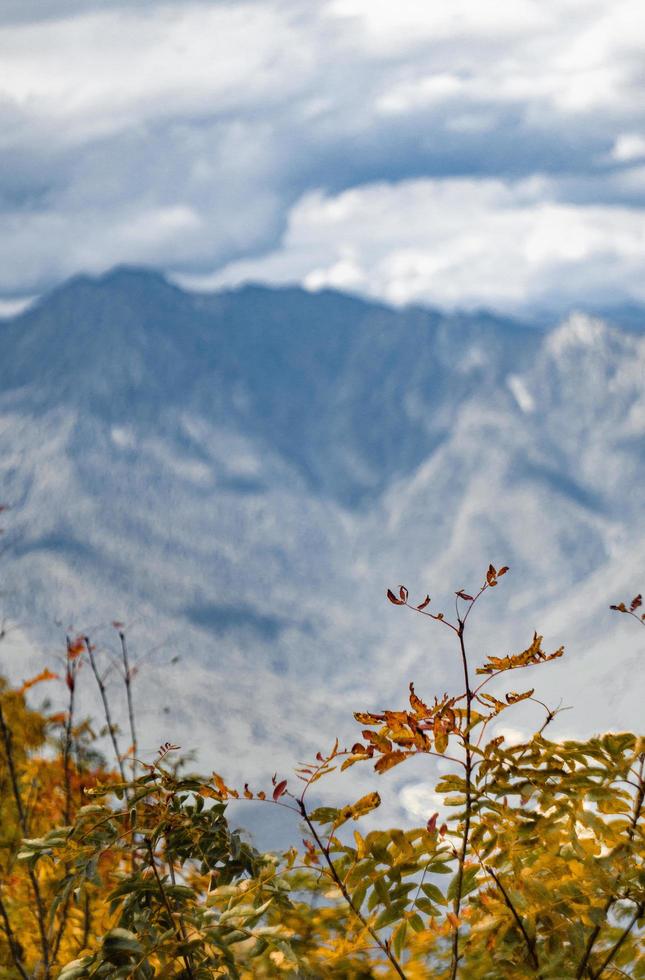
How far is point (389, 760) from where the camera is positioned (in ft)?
8.88

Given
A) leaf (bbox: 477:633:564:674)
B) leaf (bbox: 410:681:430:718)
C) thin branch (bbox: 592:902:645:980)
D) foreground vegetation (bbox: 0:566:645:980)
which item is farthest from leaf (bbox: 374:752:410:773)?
thin branch (bbox: 592:902:645:980)

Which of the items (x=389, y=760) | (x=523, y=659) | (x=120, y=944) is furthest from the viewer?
(x=523, y=659)

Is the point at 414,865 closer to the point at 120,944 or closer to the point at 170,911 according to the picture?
the point at 170,911

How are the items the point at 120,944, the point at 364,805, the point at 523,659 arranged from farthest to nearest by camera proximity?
the point at 364,805 → the point at 523,659 → the point at 120,944

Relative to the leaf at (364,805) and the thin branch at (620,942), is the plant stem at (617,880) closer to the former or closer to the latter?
the thin branch at (620,942)

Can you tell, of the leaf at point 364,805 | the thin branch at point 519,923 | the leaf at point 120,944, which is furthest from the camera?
the leaf at point 364,805

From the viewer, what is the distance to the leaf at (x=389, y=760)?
8.75 ft

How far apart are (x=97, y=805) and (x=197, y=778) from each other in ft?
1.19

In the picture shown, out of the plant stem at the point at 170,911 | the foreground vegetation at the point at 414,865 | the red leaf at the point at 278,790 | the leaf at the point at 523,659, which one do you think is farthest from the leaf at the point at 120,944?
the leaf at the point at 523,659

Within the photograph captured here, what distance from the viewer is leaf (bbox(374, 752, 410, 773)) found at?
267cm

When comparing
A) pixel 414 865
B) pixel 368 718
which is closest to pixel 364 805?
pixel 414 865

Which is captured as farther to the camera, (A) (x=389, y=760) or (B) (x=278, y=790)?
(B) (x=278, y=790)

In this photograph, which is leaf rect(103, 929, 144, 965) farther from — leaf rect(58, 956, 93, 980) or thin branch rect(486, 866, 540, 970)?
thin branch rect(486, 866, 540, 970)

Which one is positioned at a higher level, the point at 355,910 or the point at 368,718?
the point at 368,718
